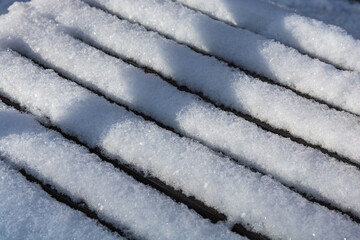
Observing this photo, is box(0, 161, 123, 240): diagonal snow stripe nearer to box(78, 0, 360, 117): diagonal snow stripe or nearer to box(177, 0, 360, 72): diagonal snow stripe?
box(78, 0, 360, 117): diagonal snow stripe

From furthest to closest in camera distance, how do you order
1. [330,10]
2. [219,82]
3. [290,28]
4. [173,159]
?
[330,10] → [290,28] → [219,82] → [173,159]

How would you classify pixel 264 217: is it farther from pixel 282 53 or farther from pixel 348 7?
pixel 348 7

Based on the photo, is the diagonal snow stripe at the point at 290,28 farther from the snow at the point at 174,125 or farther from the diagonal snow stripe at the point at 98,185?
the diagonal snow stripe at the point at 98,185

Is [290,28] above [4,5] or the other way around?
above

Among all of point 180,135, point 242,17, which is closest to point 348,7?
point 242,17

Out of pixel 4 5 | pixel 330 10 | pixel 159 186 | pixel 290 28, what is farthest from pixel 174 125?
pixel 4 5

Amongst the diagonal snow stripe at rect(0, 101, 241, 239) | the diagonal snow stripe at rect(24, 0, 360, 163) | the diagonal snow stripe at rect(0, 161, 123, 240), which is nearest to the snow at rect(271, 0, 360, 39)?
the diagonal snow stripe at rect(24, 0, 360, 163)

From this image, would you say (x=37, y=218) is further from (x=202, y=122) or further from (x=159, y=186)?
(x=202, y=122)

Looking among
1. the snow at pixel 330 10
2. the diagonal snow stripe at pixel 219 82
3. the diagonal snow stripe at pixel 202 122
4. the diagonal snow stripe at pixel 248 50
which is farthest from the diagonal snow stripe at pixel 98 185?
the snow at pixel 330 10
